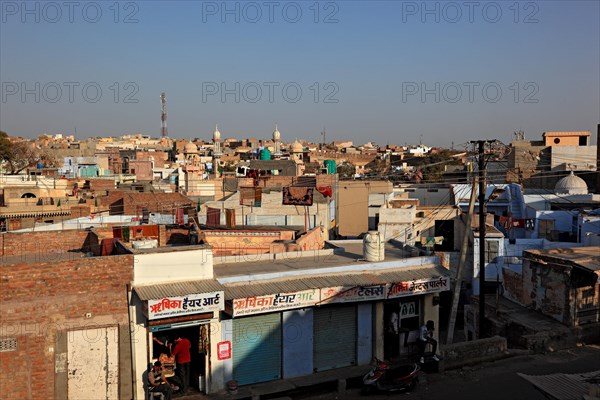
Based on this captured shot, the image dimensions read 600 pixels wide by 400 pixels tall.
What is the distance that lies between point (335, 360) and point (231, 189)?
30.4 m

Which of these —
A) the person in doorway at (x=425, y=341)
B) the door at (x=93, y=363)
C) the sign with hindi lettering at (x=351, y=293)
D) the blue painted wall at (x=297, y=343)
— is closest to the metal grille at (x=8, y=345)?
the door at (x=93, y=363)

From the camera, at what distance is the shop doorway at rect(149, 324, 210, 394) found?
40.5 ft

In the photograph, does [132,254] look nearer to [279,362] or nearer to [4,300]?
[4,300]

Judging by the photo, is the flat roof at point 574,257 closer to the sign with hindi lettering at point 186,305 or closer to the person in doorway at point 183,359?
the sign with hindi lettering at point 186,305

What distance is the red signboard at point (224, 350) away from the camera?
12.5 meters

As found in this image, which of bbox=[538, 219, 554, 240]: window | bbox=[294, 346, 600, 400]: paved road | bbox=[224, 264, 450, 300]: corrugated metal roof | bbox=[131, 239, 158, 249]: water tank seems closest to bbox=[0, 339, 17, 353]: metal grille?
bbox=[131, 239, 158, 249]: water tank

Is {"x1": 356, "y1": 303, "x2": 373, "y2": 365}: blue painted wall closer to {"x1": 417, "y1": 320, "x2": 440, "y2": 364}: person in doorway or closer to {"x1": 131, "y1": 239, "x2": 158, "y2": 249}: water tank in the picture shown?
{"x1": 417, "y1": 320, "x2": 440, "y2": 364}: person in doorway

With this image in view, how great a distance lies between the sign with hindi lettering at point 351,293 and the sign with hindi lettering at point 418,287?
0.32 meters

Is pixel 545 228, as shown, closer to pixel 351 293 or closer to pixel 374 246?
pixel 374 246

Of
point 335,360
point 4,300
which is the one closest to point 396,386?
point 335,360

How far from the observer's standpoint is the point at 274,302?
12.8 meters

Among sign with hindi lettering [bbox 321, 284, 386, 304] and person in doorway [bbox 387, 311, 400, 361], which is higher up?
sign with hindi lettering [bbox 321, 284, 386, 304]

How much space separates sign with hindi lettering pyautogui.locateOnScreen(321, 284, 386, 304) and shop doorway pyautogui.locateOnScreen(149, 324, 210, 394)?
2.72 metres

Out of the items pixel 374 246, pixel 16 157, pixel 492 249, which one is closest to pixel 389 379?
pixel 374 246
